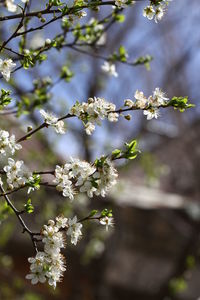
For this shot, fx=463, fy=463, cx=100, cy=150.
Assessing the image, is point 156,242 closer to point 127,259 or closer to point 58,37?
point 127,259

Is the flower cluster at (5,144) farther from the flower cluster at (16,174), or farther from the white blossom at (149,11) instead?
the white blossom at (149,11)

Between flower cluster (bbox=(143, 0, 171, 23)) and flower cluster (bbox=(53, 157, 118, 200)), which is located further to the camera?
flower cluster (bbox=(143, 0, 171, 23))

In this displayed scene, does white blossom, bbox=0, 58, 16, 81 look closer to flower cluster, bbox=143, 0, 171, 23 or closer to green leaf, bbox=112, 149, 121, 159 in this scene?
green leaf, bbox=112, 149, 121, 159

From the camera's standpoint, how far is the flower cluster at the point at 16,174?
1874 millimetres

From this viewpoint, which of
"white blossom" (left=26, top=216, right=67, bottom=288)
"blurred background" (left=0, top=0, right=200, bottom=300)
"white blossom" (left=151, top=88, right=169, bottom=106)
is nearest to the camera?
"white blossom" (left=26, top=216, right=67, bottom=288)

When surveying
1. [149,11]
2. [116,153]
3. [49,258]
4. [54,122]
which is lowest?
[49,258]

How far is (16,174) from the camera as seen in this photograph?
6.17 feet

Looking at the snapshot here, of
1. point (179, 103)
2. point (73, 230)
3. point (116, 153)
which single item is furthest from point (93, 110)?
point (73, 230)

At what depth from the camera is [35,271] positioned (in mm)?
1863

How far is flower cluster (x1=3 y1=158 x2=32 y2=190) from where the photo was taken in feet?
6.15

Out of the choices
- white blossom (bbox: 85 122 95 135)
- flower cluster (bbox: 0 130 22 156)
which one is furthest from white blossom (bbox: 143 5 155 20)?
flower cluster (bbox: 0 130 22 156)

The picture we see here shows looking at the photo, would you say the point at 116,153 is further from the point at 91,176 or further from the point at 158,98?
the point at 158,98

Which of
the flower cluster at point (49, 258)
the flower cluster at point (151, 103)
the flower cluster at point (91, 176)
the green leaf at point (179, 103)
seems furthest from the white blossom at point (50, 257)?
the green leaf at point (179, 103)

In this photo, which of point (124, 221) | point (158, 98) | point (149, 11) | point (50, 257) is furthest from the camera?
point (124, 221)
